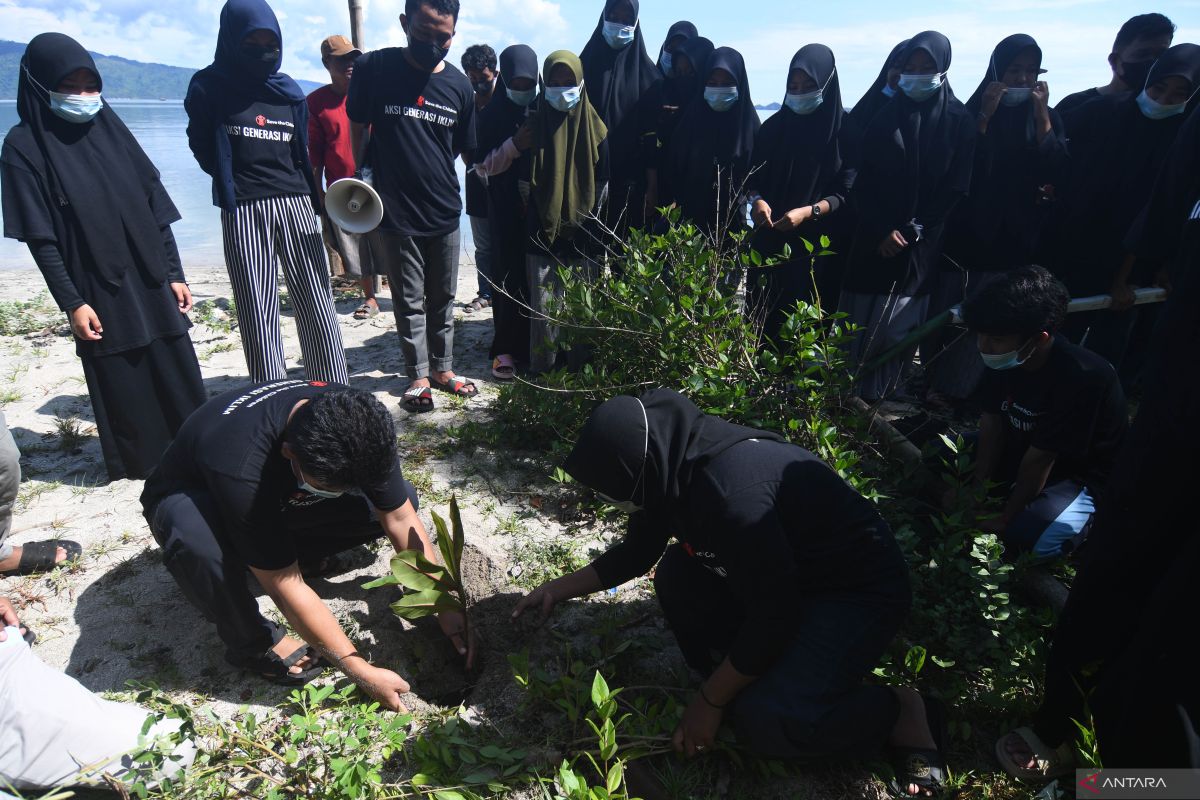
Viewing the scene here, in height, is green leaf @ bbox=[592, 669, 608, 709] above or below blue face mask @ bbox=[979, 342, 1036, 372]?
below

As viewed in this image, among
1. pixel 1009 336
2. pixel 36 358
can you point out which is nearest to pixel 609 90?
pixel 1009 336

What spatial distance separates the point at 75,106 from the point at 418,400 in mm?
2031

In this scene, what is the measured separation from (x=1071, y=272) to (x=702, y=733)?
3666 mm

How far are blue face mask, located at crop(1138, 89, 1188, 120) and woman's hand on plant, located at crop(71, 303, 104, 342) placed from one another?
5.23 meters

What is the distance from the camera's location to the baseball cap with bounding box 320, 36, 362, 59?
534 cm

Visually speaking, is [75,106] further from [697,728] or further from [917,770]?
[917,770]

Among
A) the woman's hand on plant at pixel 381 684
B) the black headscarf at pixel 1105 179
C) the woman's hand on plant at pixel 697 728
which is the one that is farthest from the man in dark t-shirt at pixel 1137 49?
the woman's hand on plant at pixel 381 684

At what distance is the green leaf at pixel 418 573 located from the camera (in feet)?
6.81

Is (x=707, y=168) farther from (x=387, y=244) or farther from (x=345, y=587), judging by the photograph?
(x=345, y=587)

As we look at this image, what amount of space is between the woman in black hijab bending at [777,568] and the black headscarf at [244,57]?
2.76 meters

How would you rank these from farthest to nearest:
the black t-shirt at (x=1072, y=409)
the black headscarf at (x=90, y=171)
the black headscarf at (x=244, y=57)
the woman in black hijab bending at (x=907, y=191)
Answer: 1. the woman in black hijab bending at (x=907, y=191)
2. the black headscarf at (x=244, y=57)
3. the black headscarf at (x=90, y=171)
4. the black t-shirt at (x=1072, y=409)

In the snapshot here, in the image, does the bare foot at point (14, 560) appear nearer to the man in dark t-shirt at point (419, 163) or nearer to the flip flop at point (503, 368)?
the man in dark t-shirt at point (419, 163)

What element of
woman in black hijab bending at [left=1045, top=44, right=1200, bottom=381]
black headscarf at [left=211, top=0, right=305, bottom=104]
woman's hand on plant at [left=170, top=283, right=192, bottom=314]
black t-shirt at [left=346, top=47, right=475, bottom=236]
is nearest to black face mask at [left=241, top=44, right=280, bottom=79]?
black headscarf at [left=211, top=0, right=305, bottom=104]

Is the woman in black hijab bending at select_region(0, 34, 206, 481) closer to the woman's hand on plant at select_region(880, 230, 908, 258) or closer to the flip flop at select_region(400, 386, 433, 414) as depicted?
the flip flop at select_region(400, 386, 433, 414)
